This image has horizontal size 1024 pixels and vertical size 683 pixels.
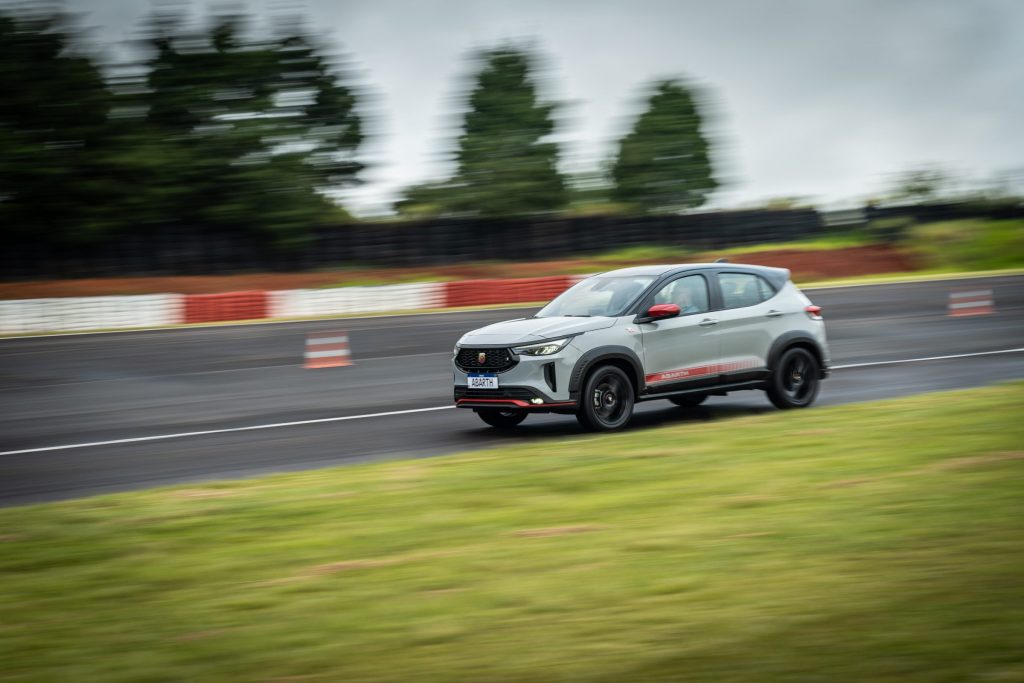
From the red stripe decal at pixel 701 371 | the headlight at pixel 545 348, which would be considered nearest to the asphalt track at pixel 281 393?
the red stripe decal at pixel 701 371

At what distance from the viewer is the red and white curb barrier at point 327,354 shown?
20.3 metres

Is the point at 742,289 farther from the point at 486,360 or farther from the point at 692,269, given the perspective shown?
the point at 486,360

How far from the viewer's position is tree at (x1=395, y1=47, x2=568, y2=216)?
49.9 m

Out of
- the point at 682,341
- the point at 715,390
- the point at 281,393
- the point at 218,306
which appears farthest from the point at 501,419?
the point at 218,306

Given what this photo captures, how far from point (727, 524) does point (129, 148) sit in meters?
38.6

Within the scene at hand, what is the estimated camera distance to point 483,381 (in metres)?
11.5

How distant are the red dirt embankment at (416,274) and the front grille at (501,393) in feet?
97.6

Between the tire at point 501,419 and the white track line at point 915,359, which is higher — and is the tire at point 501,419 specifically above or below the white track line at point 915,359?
above

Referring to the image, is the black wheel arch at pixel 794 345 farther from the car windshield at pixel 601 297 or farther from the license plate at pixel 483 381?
the license plate at pixel 483 381

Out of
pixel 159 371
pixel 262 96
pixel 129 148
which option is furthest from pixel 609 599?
pixel 262 96

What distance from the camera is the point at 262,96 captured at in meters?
45.6

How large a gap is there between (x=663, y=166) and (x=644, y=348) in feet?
163

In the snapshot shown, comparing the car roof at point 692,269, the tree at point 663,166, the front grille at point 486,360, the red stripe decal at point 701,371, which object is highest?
the tree at point 663,166

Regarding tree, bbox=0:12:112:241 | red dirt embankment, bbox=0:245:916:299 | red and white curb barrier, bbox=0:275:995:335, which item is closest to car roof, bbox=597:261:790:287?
red and white curb barrier, bbox=0:275:995:335
